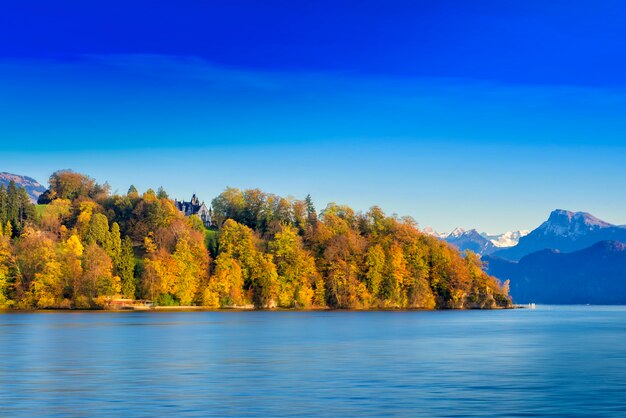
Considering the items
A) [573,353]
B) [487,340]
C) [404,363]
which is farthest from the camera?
[487,340]

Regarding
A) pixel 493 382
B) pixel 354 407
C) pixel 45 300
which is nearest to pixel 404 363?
pixel 493 382

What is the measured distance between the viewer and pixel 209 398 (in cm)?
3538

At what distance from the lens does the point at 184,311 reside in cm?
→ 18488

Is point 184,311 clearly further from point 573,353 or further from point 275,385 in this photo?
point 275,385

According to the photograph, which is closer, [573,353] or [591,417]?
[591,417]

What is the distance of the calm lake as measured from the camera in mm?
32875

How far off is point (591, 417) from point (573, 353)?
32.5m

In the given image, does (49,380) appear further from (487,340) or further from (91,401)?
(487,340)

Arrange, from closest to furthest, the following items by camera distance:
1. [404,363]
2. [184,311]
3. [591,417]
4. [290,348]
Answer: [591,417] < [404,363] < [290,348] < [184,311]

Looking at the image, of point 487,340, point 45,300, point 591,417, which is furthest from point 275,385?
point 45,300

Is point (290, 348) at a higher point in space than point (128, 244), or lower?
lower

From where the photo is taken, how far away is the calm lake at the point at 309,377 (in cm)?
3288

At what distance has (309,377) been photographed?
1711 inches

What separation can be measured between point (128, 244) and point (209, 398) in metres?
162
